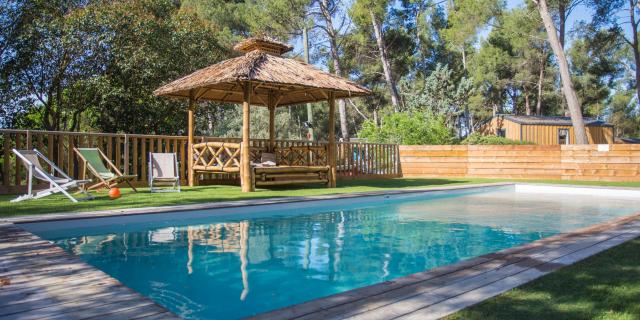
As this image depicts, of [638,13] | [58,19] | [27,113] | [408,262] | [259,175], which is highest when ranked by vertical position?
[638,13]

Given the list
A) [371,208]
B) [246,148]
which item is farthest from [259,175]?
[371,208]

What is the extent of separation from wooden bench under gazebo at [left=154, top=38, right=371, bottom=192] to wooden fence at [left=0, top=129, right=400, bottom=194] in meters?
0.52

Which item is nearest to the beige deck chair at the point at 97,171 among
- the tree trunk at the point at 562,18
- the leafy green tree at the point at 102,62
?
the leafy green tree at the point at 102,62

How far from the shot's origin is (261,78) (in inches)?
366

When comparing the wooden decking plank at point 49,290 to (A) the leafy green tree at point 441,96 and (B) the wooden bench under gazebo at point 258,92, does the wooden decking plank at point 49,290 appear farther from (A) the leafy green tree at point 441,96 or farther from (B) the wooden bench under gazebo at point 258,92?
(A) the leafy green tree at point 441,96

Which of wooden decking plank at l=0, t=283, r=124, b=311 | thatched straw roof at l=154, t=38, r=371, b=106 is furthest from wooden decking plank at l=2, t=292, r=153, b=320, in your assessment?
thatched straw roof at l=154, t=38, r=371, b=106

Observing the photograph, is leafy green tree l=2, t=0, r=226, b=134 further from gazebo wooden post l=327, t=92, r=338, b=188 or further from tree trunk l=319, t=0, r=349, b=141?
tree trunk l=319, t=0, r=349, b=141

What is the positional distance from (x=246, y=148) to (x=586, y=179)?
10923mm

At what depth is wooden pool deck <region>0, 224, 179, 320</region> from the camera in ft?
7.18

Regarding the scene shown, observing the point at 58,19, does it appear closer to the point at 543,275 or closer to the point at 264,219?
the point at 264,219

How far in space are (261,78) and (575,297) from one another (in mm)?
7687

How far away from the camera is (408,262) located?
4281mm

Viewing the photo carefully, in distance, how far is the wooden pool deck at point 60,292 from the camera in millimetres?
2188

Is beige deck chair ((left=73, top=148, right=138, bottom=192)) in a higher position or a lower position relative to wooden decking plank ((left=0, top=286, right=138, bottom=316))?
higher
